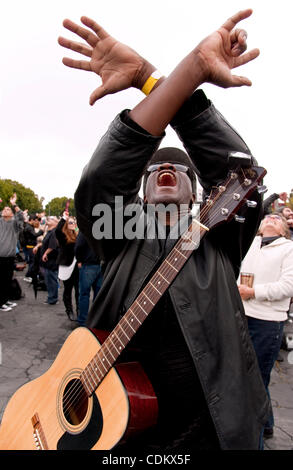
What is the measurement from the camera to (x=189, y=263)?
1.40 meters

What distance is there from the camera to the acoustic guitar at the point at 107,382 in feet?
3.95

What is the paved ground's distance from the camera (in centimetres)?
338

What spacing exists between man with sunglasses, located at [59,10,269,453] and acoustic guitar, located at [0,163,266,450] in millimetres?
107

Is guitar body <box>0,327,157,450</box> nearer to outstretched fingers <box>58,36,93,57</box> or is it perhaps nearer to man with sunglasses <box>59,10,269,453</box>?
man with sunglasses <box>59,10,269,453</box>

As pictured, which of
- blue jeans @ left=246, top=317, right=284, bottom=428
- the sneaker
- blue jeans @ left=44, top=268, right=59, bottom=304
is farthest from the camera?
blue jeans @ left=44, top=268, right=59, bottom=304

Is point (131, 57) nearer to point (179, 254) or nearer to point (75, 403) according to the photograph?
point (179, 254)

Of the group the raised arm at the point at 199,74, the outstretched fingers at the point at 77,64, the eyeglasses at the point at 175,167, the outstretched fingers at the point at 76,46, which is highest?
the outstretched fingers at the point at 76,46

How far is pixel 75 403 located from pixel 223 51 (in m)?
1.45

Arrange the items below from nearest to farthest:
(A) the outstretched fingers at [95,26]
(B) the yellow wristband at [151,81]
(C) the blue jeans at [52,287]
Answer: (A) the outstretched fingers at [95,26] < (B) the yellow wristband at [151,81] < (C) the blue jeans at [52,287]

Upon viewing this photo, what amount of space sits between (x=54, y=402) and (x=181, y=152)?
1324 mm

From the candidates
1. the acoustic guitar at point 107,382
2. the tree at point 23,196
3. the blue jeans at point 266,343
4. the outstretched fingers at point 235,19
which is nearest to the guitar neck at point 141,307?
the acoustic guitar at point 107,382

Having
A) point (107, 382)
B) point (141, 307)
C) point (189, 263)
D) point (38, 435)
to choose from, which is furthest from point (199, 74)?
point (38, 435)

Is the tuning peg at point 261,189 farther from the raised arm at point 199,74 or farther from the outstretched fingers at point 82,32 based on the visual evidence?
the outstretched fingers at point 82,32

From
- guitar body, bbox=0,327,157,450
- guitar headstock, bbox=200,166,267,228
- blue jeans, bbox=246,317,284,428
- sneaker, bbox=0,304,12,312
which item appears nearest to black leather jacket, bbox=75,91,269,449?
guitar headstock, bbox=200,166,267,228
